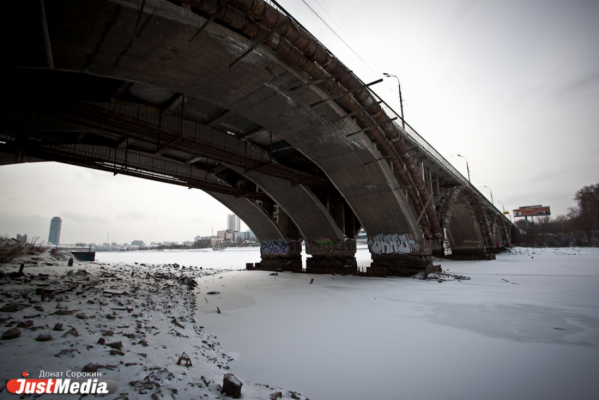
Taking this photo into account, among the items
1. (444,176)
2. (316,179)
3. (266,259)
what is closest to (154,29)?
(316,179)

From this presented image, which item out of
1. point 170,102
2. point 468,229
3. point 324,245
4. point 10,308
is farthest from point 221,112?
point 468,229

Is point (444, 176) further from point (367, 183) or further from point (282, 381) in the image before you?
point (282, 381)

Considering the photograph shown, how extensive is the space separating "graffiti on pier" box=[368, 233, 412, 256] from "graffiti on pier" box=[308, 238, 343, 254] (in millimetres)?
3094

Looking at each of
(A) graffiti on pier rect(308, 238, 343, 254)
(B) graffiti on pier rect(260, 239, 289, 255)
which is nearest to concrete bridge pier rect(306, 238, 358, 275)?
(A) graffiti on pier rect(308, 238, 343, 254)

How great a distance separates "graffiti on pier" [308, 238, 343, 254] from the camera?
77.5ft

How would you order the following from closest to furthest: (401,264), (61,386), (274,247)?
(61,386) < (401,264) < (274,247)

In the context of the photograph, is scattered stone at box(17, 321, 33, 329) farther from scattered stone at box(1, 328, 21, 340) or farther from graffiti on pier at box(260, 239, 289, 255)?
graffiti on pier at box(260, 239, 289, 255)

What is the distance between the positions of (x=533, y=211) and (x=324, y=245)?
118978 millimetres

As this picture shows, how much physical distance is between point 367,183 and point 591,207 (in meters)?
76.2

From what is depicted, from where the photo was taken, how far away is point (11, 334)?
13.8 ft

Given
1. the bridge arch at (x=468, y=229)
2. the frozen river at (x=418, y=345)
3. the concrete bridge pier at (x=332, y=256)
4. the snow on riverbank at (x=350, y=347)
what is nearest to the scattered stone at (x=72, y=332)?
the snow on riverbank at (x=350, y=347)

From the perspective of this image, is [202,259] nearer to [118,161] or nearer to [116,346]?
[118,161]

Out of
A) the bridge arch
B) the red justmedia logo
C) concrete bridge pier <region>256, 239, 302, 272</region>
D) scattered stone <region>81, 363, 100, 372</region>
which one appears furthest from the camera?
the bridge arch

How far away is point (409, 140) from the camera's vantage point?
63.3ft
